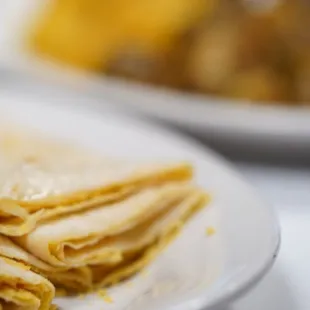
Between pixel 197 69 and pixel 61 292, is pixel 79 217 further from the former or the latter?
pixel 197 69

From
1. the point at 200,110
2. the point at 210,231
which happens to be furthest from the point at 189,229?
the point at 200,110

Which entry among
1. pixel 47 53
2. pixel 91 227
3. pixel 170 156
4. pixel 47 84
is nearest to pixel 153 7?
pixel 47 53

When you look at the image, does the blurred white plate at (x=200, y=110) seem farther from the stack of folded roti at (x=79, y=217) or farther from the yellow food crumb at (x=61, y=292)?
the yellow food crumb at (x=61, y=292)

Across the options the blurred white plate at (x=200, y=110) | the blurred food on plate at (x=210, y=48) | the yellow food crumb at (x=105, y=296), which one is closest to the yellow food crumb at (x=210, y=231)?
the yellow food crumb at (x=105, y=296)

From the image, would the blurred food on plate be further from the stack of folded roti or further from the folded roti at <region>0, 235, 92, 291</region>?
the folded roti at <region>0, 235, 92, 291</region>

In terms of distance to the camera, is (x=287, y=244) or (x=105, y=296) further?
(x=287, y=244)

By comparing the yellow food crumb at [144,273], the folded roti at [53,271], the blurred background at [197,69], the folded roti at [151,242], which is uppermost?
the folded roti at [53,271]

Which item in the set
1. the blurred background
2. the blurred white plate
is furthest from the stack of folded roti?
the blurred white plate
